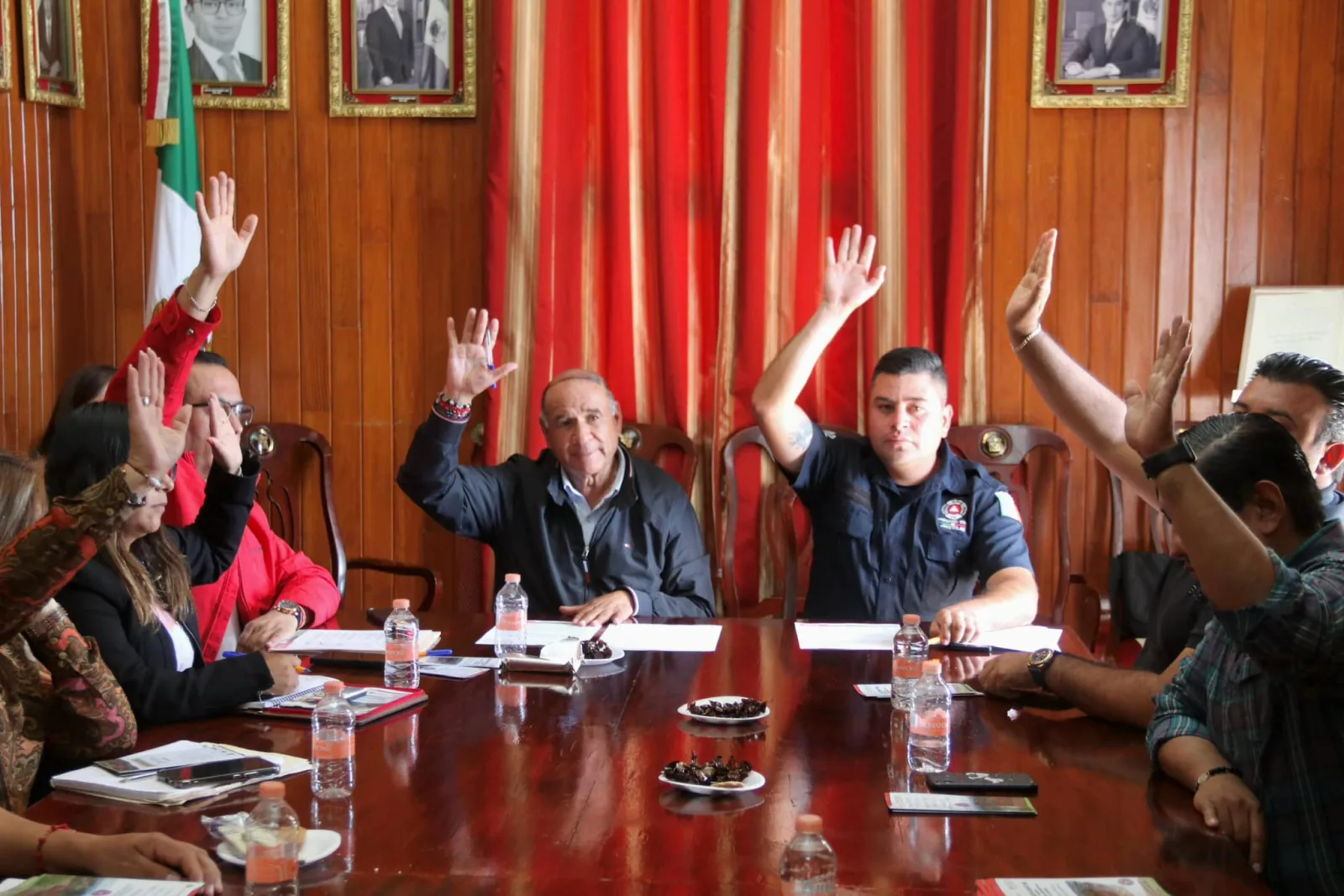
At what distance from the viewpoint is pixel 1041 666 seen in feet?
7.35

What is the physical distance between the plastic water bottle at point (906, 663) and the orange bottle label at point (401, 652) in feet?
2.96

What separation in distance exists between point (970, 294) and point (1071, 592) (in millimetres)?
1087

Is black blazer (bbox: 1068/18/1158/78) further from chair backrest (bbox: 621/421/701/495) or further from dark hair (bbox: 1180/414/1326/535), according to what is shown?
dark hair (bbox: 1180/414/1326/535)

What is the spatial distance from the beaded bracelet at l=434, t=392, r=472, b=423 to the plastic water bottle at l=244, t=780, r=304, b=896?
1954mm

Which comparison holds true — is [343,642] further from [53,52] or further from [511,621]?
[53,52]

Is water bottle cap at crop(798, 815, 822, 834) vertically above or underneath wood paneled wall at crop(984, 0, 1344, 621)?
underneath

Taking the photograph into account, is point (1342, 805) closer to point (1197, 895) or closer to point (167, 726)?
point (1197, 895)

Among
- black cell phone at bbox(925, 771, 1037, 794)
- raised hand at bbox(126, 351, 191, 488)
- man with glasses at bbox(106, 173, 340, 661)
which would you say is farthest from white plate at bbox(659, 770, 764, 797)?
man with glasses at bbox(106, 173, 340, 661)

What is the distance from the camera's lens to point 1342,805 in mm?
1583

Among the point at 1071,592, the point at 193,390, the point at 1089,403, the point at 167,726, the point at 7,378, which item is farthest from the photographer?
the point at 1071,592

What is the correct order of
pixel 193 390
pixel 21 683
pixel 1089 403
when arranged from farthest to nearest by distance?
pixel 193 390, pixel 1089 403, pixel 21 683

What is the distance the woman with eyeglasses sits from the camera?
2059 mm

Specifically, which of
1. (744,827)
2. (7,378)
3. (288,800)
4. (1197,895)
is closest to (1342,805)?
(1197,895)

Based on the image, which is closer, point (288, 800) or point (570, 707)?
point (288, 800)
